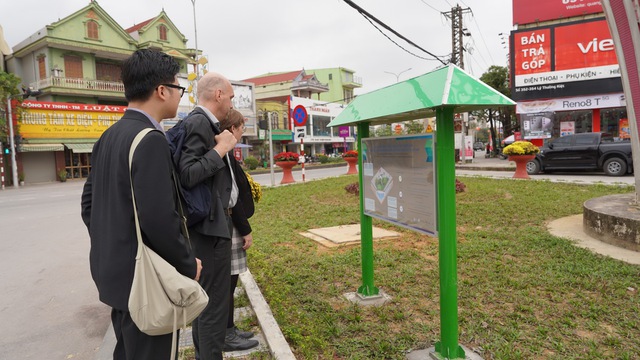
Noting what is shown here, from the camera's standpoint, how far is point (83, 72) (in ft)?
91.5

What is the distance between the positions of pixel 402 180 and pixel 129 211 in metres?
2.02

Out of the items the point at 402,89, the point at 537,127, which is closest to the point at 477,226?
the point at 402,89

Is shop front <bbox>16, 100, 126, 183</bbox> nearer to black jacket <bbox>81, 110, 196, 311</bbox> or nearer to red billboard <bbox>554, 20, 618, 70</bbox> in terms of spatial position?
black jacket <bbox>81, 110, 196, 311</bbox>

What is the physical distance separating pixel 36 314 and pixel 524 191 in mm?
10234

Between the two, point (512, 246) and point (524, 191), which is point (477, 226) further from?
point (524, 191)

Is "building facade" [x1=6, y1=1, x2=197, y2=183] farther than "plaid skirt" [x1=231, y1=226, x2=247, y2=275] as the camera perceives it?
Yes

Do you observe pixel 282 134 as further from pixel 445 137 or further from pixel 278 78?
pixel 445 137

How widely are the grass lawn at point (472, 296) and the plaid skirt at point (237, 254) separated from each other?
2.02 feet

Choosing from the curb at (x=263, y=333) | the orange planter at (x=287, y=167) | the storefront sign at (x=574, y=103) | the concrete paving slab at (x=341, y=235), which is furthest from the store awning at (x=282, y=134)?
the curb at (x=263, y=333)

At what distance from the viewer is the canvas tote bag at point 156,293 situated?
155cm

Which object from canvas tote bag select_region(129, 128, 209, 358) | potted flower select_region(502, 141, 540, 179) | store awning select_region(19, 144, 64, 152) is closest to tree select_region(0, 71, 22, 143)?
store awning select_region(19, 144, 64, 152)

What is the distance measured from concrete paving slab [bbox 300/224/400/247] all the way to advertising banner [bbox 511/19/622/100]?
70.8 feet

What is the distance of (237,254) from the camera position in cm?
291

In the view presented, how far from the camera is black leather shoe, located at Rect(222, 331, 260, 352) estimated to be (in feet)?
9.67
